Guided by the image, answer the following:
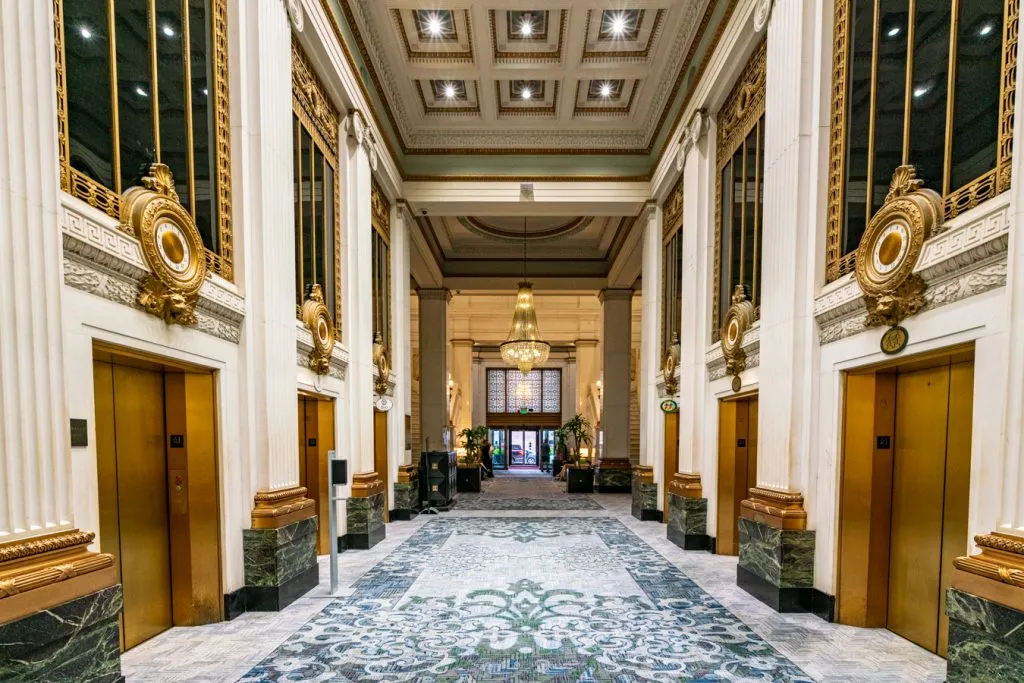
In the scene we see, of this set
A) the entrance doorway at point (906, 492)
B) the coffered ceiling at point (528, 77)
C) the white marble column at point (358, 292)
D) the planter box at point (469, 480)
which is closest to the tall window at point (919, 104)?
the entrance doorway at point (906, 492)

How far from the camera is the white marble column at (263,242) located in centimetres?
502

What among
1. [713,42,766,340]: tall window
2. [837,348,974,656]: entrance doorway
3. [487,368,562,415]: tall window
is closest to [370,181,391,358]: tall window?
[713,42,766,340]: tall window

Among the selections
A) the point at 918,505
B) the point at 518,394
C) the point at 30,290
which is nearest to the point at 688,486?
the point at 918,505

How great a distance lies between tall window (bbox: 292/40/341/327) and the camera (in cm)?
639

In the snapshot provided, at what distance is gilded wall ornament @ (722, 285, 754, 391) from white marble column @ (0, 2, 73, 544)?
6.32 meters

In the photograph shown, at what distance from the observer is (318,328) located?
667 cm

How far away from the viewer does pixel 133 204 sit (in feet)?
12.1

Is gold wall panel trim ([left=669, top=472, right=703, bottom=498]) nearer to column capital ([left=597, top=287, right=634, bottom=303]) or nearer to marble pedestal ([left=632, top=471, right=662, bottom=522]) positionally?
marble pedestal ([left=632, top=471, right=662, bottom=522])

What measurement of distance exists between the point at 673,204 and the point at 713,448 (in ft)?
15.5

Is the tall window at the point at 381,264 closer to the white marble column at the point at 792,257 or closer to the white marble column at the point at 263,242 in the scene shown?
the white marble column at the point at 263,242

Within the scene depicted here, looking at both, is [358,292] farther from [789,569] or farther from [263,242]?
[789,569]

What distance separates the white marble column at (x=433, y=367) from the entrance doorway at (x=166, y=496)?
10495mm

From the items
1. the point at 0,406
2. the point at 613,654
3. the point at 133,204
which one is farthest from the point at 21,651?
the point at 613,654

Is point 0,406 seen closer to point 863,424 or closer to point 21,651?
point 21,651
